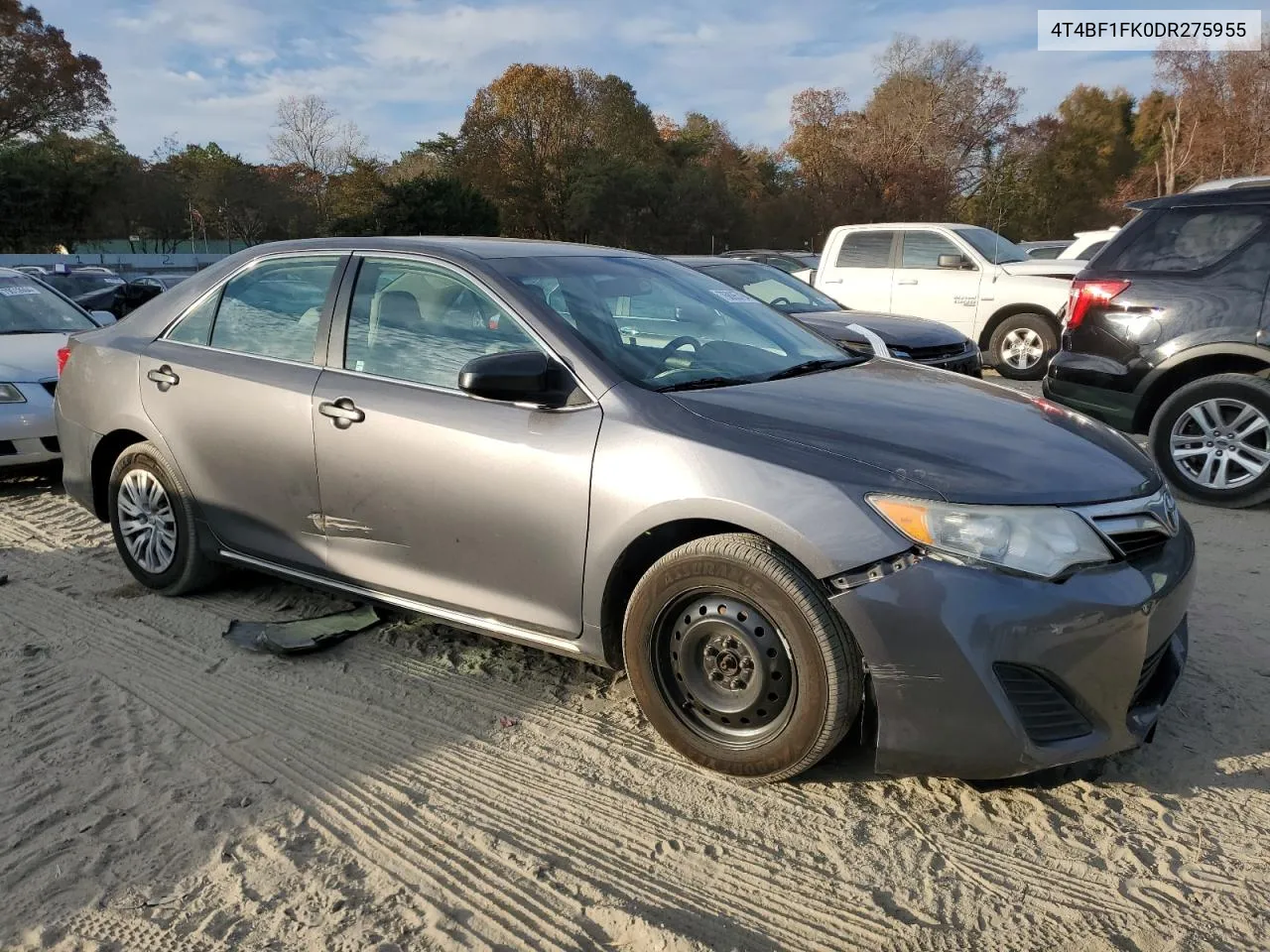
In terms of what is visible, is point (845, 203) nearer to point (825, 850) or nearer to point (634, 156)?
point (634, 156)

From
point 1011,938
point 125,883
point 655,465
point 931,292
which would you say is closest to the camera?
point 1011,938

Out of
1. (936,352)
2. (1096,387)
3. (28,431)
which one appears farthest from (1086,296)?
(28,431)

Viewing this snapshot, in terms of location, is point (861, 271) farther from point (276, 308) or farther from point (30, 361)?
point (276, 308)

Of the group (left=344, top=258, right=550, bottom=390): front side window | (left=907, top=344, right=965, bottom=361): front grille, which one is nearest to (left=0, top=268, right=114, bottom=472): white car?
(left=344, top=258, right=550, bottom=390): front side window

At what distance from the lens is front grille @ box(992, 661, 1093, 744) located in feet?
8.44

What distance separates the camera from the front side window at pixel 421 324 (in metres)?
3.48

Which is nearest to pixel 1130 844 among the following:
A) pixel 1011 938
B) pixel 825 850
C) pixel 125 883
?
pixel 1011 938

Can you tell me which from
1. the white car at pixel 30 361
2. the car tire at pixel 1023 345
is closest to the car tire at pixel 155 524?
the white car at pixel 30 361

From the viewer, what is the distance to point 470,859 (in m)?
2.64

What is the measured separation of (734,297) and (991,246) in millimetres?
9277

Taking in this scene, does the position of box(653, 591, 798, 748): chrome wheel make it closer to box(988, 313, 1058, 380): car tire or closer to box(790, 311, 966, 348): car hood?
box(790, 311, 966, 348): car hood

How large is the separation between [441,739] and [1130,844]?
2.10m

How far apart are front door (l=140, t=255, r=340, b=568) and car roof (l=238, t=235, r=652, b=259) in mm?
93

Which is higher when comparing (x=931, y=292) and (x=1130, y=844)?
(x=931, y=292)
